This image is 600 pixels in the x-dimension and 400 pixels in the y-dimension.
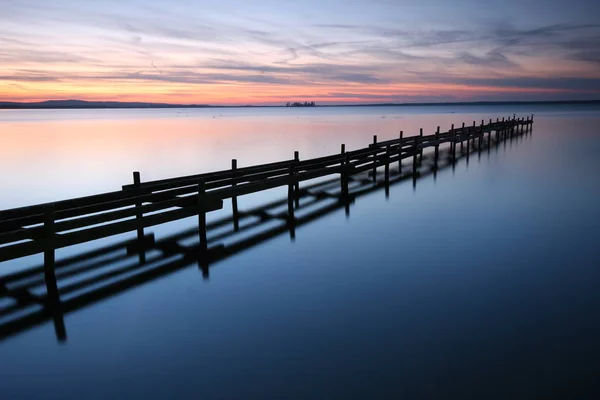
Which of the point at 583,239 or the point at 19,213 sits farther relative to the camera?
the point at 583,239

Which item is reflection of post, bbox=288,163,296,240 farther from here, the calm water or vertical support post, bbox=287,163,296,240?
the calm water

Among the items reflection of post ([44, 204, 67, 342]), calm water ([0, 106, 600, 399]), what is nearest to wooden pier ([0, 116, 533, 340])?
Result: reflection of post ([44, 204, 67, 342])

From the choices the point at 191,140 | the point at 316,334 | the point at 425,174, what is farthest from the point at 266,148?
the point at 316,334

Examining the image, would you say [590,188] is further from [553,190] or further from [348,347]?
[348,347]

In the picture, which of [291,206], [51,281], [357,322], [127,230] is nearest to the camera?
[357,322]

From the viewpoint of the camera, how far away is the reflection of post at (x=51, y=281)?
7.50 m

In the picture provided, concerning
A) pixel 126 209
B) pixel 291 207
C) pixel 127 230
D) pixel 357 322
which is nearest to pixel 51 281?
pixel 127 230

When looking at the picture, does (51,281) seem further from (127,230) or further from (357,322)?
(357,322)

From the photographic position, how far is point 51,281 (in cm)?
895

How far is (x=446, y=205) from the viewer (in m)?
16.8

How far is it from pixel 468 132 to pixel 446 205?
21302mm

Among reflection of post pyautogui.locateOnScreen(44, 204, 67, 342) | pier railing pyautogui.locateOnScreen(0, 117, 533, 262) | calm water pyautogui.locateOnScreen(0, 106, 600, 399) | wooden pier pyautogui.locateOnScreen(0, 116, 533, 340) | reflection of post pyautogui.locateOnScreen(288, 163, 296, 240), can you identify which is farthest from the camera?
reflection of post pyautogui.locateOnScreen(288, 163, 296, 240)

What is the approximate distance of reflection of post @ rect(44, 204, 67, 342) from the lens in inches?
295

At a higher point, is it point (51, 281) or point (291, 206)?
point (291, 206)
